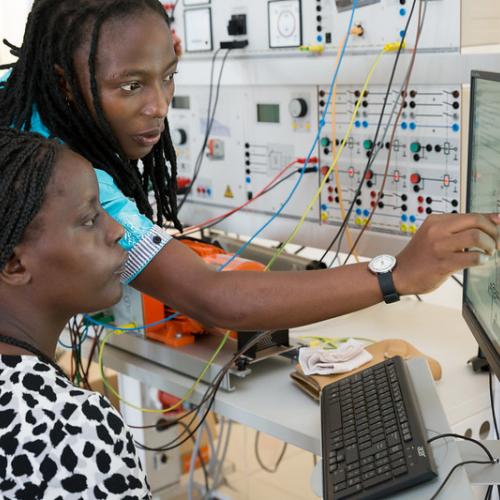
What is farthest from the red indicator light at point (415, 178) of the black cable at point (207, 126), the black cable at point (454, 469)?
the black cable at point (454, 469)

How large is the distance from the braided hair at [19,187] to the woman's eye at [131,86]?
37cm

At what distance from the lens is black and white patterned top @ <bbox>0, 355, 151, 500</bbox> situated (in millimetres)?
938

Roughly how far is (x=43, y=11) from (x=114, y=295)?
0.56m

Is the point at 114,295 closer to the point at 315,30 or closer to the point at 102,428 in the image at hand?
the point at 102,428

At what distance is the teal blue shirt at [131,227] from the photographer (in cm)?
135

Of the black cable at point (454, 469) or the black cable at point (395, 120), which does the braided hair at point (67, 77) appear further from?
the black cable at point (454, 469)

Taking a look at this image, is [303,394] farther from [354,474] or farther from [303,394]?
[354,474]

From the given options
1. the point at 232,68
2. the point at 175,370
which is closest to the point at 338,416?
the point at 175,370

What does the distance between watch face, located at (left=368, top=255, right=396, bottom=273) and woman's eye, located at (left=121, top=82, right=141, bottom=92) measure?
499 mm

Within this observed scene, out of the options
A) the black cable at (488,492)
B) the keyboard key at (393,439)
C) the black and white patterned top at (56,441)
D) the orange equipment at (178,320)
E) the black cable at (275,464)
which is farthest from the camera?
the black cable at (275,464)

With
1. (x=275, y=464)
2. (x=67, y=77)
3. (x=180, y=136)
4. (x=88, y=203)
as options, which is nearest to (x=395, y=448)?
(x=88, y=203)

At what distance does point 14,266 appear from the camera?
3.41ft

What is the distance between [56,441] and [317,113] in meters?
1.28

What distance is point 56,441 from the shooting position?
3.10 ft
